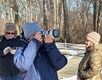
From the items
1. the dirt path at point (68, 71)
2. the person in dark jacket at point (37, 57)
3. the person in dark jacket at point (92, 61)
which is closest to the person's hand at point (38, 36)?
the person in dark jacket at point (37, 57)

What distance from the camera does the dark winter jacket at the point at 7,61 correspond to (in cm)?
534

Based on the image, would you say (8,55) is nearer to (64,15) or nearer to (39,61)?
(39,61)

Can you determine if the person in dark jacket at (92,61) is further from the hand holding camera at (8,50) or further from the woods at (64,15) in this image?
the woods at (64,15)

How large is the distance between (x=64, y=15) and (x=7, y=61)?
33.6 m

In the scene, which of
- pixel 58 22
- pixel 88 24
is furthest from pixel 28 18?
pixel 88 24

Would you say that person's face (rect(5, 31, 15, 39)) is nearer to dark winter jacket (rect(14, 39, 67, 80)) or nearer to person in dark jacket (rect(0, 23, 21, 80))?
person in dark jacket (rect(0, 23, 21, 80))

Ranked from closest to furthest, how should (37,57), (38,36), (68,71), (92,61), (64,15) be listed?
(38,36)
(37,57)
(92,61)
(68,71)
(64,15)

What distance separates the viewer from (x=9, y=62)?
5387 millimetres

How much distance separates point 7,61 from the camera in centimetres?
540

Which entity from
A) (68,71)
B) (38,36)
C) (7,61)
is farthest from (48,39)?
(68,71)

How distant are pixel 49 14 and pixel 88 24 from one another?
12731 millimetres

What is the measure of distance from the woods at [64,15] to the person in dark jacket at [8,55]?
2240 centimetres

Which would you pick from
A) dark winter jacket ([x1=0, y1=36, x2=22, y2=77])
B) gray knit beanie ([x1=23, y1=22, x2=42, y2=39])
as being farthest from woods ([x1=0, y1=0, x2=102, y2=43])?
gray knit beanie ([x1=23, y1=22, x2=42, y2=39])

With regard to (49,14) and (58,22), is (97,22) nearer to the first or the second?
(58,22)
